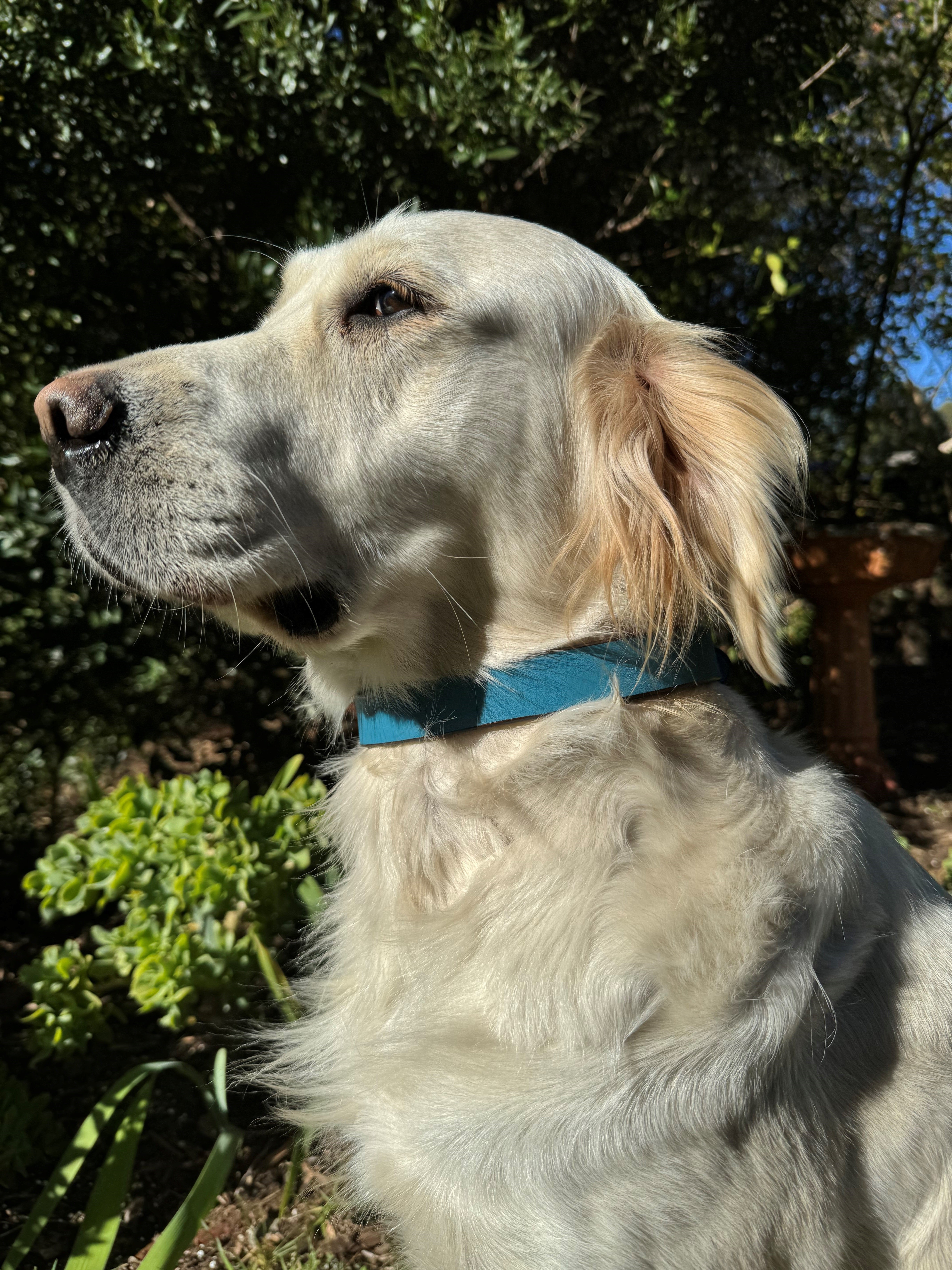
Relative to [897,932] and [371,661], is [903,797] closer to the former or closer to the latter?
[897,932]

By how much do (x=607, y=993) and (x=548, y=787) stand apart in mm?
322

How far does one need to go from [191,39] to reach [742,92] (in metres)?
2.03

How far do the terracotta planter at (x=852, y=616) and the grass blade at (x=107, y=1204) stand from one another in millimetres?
3491

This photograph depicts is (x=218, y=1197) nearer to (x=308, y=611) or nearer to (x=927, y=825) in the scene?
(x=308, y=611)

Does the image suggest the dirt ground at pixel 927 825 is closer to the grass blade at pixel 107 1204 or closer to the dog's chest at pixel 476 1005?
the dog's chest at pixel 476 1005

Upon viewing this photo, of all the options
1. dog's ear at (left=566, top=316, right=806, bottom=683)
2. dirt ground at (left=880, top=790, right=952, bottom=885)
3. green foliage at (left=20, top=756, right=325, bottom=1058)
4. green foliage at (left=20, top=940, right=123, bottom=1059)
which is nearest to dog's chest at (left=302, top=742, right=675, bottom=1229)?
dog's ear at (left=566, top=316, right=806, bottom=683)

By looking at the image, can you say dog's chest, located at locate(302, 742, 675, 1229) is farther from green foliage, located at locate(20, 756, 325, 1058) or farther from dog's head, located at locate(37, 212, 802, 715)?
green foliage, located at locate(20, 756, 325, 1058)

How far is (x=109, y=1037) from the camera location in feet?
8.00

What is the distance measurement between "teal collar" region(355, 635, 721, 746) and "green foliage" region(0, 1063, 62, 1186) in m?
1.54

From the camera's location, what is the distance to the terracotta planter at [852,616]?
4.21m

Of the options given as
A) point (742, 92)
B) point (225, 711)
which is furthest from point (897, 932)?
point (742, 92)

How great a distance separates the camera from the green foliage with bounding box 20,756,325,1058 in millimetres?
2348

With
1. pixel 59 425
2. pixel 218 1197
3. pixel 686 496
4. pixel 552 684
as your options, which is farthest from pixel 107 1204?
pixel 686 496

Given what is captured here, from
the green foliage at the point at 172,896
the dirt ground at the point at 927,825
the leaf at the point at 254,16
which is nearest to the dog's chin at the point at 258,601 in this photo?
the green foliage at the point at 172,896
